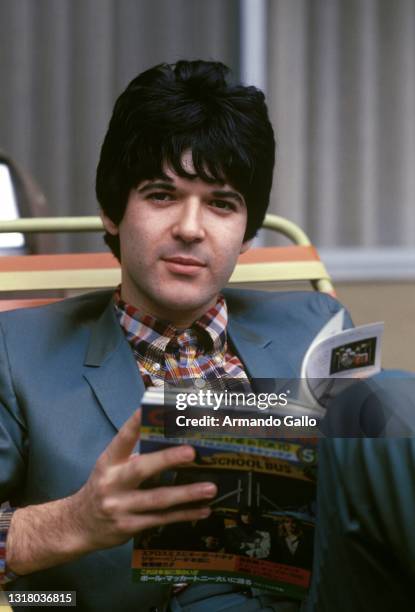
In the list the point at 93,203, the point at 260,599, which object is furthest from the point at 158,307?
the point at 93,203

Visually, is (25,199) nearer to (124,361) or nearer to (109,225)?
(109,225)

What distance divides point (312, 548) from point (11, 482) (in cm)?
47

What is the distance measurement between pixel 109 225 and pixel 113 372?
11.0 inches

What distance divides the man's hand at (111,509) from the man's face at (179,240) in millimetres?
397

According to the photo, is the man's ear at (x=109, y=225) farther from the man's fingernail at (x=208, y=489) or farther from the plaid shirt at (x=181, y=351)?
the man's fingernail at (x=208, y=489)

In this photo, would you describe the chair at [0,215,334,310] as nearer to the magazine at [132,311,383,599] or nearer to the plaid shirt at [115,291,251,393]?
the plaid shirt at [115,291,251,393]

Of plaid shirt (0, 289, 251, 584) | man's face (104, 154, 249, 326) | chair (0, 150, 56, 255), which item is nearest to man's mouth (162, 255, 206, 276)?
man's face (104, 154, 249, 326)

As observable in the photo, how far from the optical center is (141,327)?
1.52 m

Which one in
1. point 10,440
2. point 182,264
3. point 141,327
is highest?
point 182,264

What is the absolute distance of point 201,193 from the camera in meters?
1.47

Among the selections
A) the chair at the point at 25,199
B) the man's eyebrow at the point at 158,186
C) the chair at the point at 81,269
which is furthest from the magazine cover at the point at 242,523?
the chair at the point at 25,199

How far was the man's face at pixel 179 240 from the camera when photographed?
4.80 ft

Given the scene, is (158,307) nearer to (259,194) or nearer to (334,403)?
(259,194)

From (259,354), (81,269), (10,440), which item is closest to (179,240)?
(259,354)
